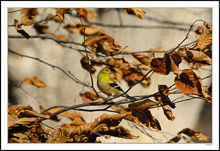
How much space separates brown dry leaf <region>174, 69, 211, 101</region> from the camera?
0.67 meters

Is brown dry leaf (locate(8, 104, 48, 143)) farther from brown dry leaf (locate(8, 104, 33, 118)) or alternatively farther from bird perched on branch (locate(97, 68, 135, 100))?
bird perched on branch (locate(97, 68, 135, 100))

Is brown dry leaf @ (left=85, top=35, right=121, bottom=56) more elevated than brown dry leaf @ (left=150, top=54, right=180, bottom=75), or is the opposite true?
brown dry leaf @ (left=85, top=35, right=121, bottom=56)

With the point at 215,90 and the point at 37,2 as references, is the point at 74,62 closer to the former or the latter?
the point at 37,2

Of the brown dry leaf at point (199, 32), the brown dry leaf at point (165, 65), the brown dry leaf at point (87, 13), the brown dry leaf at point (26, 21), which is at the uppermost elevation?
the brown dry leaf at point (87, 13)

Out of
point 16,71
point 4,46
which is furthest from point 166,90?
point 16,71

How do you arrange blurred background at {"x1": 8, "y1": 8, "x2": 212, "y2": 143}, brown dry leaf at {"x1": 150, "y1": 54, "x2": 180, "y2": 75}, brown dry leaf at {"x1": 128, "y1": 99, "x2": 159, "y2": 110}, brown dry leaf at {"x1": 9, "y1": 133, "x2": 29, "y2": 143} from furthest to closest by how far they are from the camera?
1. blurred background at {"x1": 8, "y1": 8, "x2": 212, "y2": 143}
2. brown dry leaf at {"x1": 9, "y1": 133, "x2": 29, "y2": 143}
3. brown dry leaf at {"x1": 128, "y1": 99, "x2": 159, "y2": 110}
4. brown dry leaf at {"x1": 150, "y1": 54, "x2": 180, "y2": 75}

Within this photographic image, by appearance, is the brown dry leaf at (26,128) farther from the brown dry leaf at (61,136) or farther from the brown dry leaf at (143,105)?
the brown dry leaf at (143,105)

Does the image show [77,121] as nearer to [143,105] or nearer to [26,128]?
[26,128]

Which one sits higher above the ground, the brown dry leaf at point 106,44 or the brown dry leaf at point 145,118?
the brown dry leaf at point 106,44

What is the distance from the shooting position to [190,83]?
0.68 m

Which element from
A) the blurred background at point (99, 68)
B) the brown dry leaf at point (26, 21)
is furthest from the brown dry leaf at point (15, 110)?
the blurred background at point (99, 68)

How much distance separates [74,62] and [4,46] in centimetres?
101

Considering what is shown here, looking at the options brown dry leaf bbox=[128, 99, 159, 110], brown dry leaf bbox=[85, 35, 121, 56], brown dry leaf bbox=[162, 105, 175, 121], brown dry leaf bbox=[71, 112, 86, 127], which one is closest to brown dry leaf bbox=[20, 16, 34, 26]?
brown dry leaf bbox=[85, 35, 121, 56]

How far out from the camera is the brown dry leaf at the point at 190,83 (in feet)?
2.19
